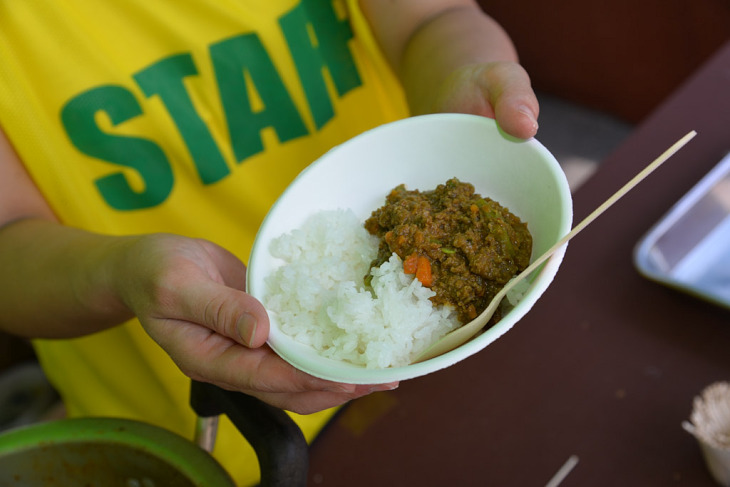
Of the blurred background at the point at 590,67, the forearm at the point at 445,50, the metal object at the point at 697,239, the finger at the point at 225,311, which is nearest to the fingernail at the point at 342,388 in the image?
the finger at the point at 225,311

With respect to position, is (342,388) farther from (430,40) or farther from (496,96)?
(430,40)

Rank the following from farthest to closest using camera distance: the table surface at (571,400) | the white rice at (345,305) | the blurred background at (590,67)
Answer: the blurred background at (590,67), the table surface at (571,400), the white rice at (345,305)

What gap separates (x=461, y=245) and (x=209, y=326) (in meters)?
0.48

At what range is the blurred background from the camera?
2.93 metres

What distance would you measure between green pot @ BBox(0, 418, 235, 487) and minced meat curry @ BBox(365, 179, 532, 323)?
507 millimetres

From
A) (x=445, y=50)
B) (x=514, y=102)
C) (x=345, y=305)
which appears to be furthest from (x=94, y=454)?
(x=445, y=50)

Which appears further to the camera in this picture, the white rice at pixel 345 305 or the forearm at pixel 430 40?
the forearm at pixel 430 40

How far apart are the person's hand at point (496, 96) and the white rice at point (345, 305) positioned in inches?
13.2

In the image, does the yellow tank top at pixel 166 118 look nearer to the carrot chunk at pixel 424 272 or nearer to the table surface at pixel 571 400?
the table surface at pixel 571 400

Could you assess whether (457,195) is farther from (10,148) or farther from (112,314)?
(10,148)

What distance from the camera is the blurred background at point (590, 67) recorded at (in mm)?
2932

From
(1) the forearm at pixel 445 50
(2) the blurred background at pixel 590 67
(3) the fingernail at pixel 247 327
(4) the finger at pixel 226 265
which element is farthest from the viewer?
(2) the blurred background at pixel 590 67

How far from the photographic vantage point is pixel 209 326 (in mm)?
1065

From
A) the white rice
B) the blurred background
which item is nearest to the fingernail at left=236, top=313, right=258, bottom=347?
the white rice
